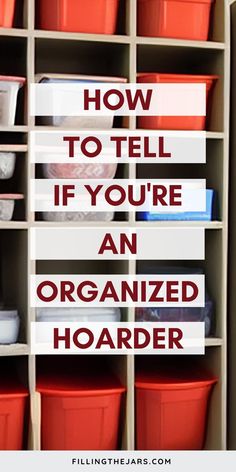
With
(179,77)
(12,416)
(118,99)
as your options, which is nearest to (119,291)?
(12,416)

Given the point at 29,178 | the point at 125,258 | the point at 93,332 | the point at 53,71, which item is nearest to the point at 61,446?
the point at 93,332

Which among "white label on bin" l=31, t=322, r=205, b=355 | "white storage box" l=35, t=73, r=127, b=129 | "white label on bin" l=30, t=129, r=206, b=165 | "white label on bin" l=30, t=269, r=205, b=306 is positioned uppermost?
"white storage box" l=35, t=73, r=127, b=129

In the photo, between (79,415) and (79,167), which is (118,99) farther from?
(79,415)

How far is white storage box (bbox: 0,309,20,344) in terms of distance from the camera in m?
2.59

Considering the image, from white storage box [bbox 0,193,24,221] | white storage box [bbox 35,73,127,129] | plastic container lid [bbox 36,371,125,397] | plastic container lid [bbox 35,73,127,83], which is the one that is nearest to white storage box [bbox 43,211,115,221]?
white storage box [bbox 0,193,24,221]

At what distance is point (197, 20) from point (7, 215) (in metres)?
0.90

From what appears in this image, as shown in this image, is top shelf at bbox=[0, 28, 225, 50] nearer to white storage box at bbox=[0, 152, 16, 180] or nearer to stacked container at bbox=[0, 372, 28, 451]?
white storage box at bbox=[0, 152, 16, 180]

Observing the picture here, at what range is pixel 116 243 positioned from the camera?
8.87 ft

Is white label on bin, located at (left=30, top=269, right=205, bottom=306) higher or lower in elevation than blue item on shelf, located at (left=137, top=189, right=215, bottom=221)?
lower

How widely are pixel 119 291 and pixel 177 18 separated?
920 mm

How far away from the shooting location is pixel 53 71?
300cm

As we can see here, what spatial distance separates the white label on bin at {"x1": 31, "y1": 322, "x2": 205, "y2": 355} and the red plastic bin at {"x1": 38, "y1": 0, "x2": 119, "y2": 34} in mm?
955

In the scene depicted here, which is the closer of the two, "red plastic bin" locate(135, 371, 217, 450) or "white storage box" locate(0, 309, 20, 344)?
"white storage box" locate(0, 309, 20, 344)

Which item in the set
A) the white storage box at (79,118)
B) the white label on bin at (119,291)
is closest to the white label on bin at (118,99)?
the white storage box at (79,118)
